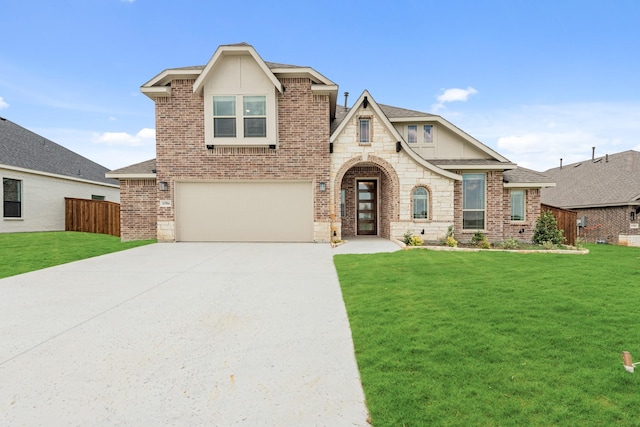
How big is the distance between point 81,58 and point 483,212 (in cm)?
2373

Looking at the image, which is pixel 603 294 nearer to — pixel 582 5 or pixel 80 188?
pixel 582 5

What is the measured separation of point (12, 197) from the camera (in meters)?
17.3

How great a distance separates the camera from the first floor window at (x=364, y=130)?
41.8 ft

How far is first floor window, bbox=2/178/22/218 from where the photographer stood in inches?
667

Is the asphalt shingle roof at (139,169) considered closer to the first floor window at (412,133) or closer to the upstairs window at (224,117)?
the upstairs window at (224,117)

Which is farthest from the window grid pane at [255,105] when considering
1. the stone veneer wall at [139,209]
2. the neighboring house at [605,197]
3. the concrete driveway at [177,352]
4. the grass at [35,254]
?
the neighboring house at [605,197]

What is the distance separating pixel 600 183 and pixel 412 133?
1587 cm

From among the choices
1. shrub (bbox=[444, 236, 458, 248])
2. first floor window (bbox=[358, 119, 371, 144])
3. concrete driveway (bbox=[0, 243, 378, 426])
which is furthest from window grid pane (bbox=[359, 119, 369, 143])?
concrete driveway (bbox=[0, 243, 378, 426])

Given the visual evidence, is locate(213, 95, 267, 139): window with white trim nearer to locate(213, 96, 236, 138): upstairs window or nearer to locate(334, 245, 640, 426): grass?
locate(213, 96, 236, 138): upstairs window

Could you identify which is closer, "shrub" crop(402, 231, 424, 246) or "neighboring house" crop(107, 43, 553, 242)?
"shrub" crop(402, 231, 424, 246)

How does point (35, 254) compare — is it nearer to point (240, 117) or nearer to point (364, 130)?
point (240, 117)

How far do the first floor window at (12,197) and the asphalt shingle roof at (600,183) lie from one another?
33980mm

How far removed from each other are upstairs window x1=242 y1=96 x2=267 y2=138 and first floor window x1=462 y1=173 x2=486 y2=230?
8.78m

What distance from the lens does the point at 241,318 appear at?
441cm
